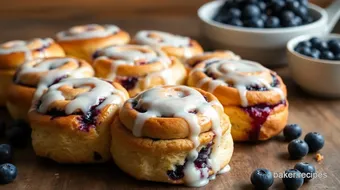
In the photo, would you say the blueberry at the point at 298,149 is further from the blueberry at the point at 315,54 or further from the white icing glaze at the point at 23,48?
the white icing glaze at the point at 23,48

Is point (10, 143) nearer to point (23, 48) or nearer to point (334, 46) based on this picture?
point (23, 48)

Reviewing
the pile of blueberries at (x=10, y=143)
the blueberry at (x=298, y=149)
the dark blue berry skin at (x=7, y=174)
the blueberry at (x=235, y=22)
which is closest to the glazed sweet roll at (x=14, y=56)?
the pile of blueberries at (x=10, y=143)

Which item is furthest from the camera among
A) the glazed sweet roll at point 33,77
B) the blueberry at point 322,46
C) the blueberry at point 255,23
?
the blueberry at point 255,23

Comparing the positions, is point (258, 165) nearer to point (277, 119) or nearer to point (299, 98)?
point (277, 119)

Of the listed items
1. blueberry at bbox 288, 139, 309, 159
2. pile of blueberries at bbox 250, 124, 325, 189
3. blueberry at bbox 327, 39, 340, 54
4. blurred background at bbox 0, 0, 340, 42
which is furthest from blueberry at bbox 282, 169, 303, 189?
blurred background at bbox 0, 0, 340, 42

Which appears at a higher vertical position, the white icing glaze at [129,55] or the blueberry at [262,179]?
the white icing glaze at [129,55]

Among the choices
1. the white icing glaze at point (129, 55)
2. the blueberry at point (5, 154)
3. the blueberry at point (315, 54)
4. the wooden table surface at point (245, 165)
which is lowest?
the wooden table surface at point (245, 165)

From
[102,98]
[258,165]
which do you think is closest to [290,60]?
[258,165]
